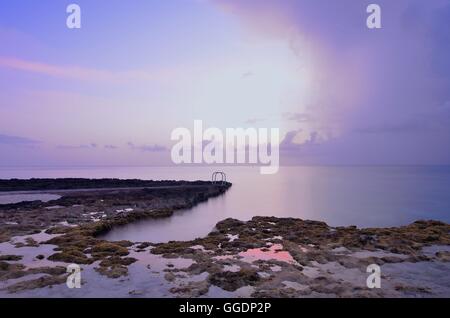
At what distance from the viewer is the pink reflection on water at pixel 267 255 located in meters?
17.4

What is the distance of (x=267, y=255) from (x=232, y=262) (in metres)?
2.63

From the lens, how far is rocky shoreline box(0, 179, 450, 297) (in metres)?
12.8

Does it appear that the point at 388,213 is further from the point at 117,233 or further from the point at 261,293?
the point at 261,293

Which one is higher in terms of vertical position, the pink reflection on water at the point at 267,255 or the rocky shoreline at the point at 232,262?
the rocky shoreline at the point at 232,262

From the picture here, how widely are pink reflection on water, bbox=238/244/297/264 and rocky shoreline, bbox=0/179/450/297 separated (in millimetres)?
51

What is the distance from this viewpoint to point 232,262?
54.4ft

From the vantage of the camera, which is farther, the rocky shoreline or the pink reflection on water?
the pink reflection on water

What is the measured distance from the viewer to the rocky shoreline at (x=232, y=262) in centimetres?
1284

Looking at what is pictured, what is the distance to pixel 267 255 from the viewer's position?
725 inches

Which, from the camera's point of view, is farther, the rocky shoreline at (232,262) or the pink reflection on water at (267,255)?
the pink reflection on water at (267,255)

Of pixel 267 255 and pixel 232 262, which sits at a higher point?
pixel 232 262

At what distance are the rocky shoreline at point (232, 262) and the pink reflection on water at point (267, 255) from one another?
51 millimetres

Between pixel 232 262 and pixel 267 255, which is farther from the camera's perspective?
pixel 267 255

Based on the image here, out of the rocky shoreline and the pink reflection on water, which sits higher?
the rocky shoreline
